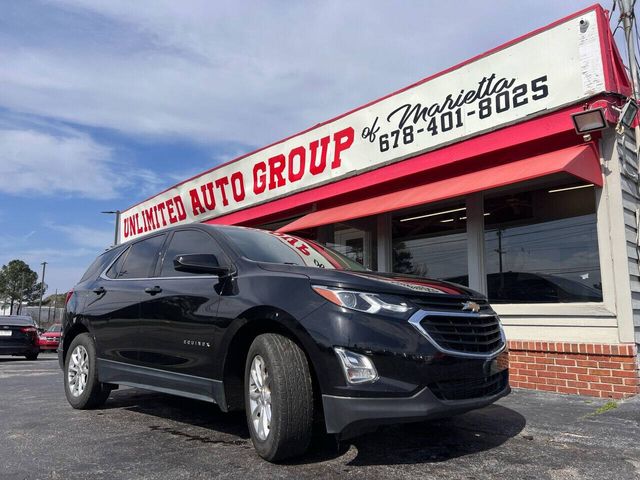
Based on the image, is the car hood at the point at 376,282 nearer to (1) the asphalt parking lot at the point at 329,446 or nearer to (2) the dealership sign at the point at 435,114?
(1) the asphalt parking lot at the point at 329,446

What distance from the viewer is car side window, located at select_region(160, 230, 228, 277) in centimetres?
434

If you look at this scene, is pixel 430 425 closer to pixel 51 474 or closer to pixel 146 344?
pixel 146 344

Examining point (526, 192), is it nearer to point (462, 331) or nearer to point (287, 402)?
point (462, 331)

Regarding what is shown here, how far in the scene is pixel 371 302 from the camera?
3.20 m

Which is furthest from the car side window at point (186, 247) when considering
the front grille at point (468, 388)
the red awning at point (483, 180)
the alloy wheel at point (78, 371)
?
the red awning at point (483, 180)

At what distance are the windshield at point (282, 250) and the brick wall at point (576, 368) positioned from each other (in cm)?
317

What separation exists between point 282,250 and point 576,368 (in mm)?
3942

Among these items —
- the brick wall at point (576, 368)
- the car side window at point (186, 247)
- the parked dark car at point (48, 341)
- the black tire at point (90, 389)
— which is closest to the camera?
the car side window at point (186, 247)

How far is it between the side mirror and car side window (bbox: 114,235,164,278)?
3.62 ft

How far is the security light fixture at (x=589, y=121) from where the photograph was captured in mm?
5828

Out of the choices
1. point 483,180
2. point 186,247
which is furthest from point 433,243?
point 186,247

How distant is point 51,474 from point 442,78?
687 centimetres

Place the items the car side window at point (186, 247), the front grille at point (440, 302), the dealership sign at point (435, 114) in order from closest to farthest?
the front grille at point (440, 302)
the car side window at point (186, 247)
the dealership sign at point (435, 114)

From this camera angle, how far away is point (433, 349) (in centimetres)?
311
